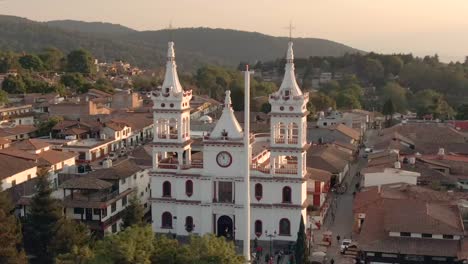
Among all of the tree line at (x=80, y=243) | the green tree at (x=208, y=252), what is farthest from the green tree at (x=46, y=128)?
the green tree at (x=208, y=252)

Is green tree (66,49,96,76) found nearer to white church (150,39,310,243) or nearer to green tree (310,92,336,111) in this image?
green tree (310,92,336,111)

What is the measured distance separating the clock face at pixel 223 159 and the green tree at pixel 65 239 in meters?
9.31

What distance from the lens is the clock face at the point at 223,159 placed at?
38688 millimetres

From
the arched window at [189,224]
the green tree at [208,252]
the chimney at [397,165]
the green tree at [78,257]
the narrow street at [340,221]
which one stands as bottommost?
the narrow street at [340,221]

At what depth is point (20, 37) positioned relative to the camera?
186625 mm

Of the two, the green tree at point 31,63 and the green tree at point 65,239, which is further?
the green tree at point 31,63

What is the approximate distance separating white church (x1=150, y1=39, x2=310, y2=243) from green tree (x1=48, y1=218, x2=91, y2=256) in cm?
791

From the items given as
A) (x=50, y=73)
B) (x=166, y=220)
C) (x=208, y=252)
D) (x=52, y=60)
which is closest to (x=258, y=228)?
(x=166, y=220)

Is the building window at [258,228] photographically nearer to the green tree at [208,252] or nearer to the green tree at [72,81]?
the green tree at [208,252]

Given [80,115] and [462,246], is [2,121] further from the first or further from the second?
[462,246]

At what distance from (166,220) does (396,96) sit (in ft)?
237

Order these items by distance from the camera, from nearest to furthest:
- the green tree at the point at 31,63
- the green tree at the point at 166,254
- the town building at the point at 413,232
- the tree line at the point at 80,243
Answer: the tree line at the point at 80,243 → the green tree at the point at 166,254 → the town building at the point at 413,232 → the green tree at the point at 31,63

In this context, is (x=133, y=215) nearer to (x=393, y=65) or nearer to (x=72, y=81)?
(x=72, y=81)

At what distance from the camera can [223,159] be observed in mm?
38812
